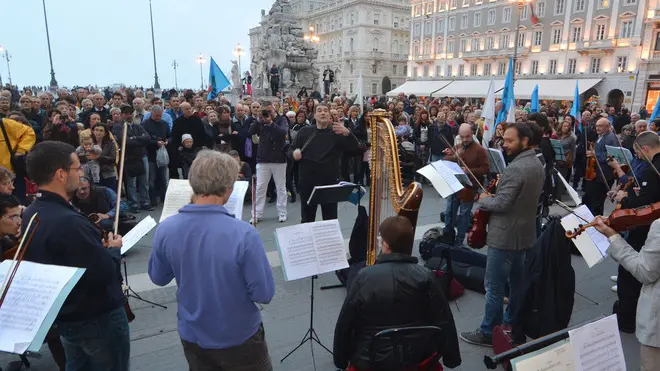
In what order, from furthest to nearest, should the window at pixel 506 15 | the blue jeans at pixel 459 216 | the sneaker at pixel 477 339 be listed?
the window at pixel 506 15, the blue jeans at pixel 459 216, the sneaker at pixel 477 339

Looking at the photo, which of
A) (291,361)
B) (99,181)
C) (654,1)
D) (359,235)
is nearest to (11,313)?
(291,361)

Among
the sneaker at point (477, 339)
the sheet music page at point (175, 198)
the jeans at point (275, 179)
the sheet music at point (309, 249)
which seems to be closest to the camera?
the sheet music at point (309, 249)

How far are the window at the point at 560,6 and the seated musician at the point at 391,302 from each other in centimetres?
4547

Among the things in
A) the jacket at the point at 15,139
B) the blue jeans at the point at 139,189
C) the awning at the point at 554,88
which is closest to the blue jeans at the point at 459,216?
the blue jeans at the point at 139,189

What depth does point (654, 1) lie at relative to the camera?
31.5m

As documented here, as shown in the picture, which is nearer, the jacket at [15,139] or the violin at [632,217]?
the violin at [632,217]

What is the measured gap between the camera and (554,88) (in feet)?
122

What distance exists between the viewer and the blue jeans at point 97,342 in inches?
95.0

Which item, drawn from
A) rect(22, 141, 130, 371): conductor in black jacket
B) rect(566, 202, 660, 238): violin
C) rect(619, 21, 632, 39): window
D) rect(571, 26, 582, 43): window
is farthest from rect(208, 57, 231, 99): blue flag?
rect(571, 26, 582, 43): window

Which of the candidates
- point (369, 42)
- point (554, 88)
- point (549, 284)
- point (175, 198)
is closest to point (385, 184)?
point (549, 284)

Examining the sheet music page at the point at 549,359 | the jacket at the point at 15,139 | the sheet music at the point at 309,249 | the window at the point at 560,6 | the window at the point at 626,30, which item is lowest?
the sheet music at the point at 309,249

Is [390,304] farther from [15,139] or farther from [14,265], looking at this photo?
[15,139]

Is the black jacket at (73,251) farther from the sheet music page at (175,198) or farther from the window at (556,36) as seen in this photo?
the window at (556,36)

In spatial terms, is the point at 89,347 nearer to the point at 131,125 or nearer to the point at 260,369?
the point at 260,369
